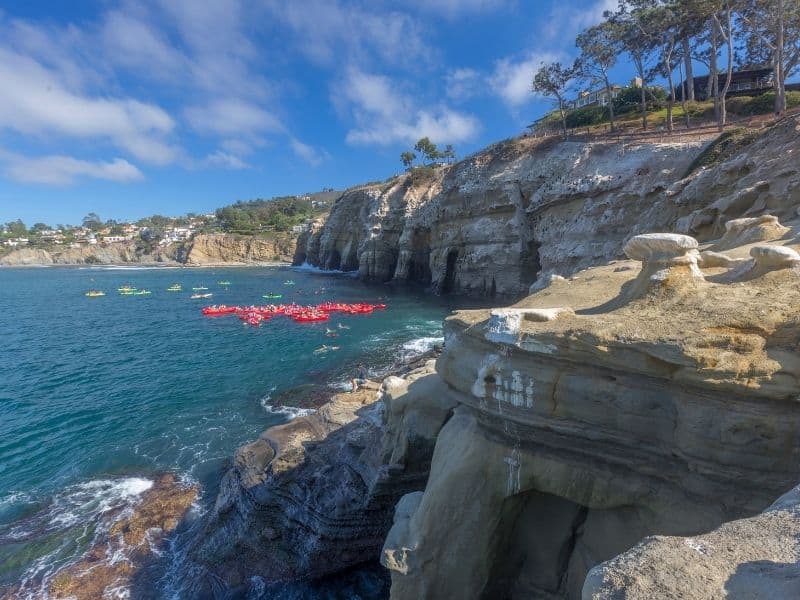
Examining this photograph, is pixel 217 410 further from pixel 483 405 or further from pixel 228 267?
pixel 228 267

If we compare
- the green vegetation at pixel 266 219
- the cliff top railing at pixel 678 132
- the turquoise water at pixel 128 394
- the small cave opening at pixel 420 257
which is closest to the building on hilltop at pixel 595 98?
the cliff top railing at pixel 678 132

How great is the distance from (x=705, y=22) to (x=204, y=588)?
48223mm

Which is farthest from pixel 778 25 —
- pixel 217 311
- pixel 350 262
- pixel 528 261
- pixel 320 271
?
pixel 320 271

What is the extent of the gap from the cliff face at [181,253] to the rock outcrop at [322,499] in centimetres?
10187

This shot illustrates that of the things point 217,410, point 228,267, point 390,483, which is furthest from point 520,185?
point 228,267

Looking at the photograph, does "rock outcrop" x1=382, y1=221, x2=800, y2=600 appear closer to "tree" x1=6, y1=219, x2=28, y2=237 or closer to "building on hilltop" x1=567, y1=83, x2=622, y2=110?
"building on hilltop" x1=567, y1=83, x2=622, y2=110

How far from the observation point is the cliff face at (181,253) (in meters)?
110

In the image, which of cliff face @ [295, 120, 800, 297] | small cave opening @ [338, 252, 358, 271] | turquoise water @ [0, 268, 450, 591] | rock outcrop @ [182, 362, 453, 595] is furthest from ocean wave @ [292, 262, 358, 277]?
rock outcrop @ [182, 362, 453, 595]

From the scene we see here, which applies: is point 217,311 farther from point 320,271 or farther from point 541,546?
point 320,271

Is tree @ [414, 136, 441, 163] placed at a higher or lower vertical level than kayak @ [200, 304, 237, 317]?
higher

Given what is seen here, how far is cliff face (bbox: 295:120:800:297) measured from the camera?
19.8m

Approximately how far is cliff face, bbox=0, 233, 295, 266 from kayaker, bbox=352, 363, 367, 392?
3563 inches

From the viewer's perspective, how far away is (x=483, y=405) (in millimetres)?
6938

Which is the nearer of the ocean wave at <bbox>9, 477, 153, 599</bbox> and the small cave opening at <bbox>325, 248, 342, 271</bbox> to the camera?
the ocean wave at <bbox>9, 477, 153, 599</bbox>
